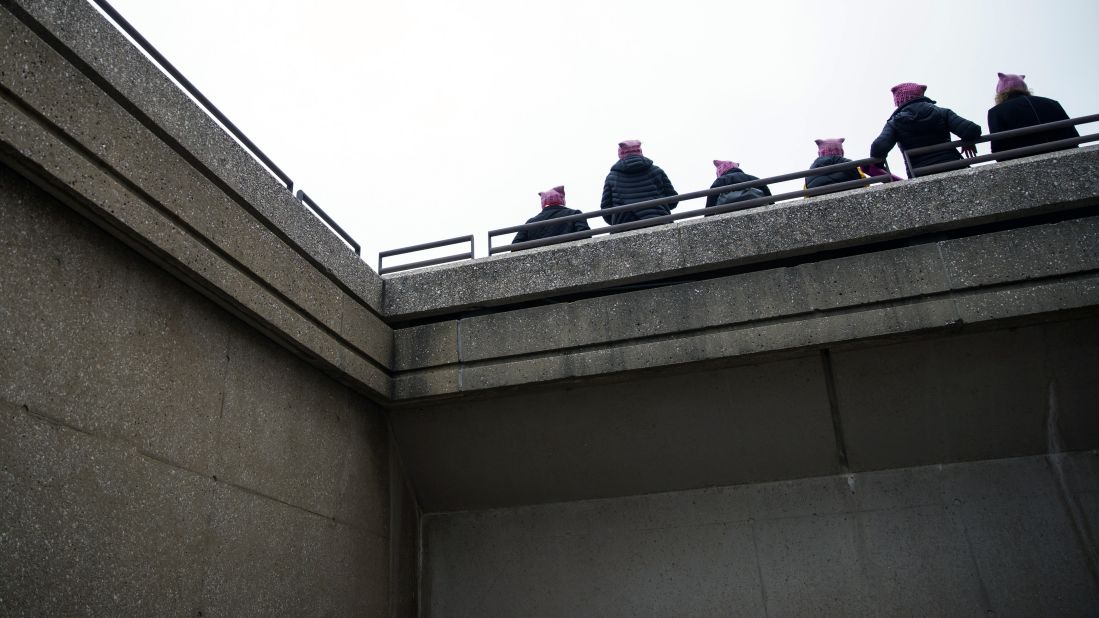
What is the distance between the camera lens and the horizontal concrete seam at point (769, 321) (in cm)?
631

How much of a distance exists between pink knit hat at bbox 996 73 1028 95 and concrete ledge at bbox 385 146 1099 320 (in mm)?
1325

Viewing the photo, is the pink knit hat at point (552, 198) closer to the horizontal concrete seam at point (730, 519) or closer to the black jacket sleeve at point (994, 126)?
the horizontal concrete seam at point (730, 519)

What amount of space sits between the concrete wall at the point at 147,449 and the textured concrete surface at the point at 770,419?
143cm

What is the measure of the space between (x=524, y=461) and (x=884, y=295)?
3468 mm

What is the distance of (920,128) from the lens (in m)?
7.45

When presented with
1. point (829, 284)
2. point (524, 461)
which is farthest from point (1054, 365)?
point (524, 461)

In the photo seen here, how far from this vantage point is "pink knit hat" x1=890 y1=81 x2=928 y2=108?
7629mm

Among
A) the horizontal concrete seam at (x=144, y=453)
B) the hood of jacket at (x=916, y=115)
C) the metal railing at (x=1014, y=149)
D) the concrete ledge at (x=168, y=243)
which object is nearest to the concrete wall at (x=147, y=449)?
the horizontal concrete seam at (x=144, y=453)

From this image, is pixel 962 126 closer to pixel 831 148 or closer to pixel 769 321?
pixel 831 148

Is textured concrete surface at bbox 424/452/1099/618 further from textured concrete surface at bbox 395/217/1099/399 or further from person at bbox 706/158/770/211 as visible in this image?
person at bbox 706/158/770/211

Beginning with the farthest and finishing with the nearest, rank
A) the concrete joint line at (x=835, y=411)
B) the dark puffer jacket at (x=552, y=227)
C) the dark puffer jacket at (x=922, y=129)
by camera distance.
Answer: the dark puffer jacket at (x=552, y=227) → the dark puffer jacket at (x=922, y=129) → the concrete joint line at (x=835, y=411)

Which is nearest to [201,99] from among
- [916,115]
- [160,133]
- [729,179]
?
[160,133]

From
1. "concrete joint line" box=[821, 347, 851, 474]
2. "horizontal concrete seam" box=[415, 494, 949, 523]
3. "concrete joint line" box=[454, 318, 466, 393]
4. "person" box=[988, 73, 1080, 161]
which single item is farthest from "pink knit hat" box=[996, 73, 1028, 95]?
"concrete joint line" box=[454, 318, 466, 393]

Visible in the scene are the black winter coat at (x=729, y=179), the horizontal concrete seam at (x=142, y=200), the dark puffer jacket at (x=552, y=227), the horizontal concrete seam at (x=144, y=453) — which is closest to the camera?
the horizontal concrete seam at (x=142, y=200)
